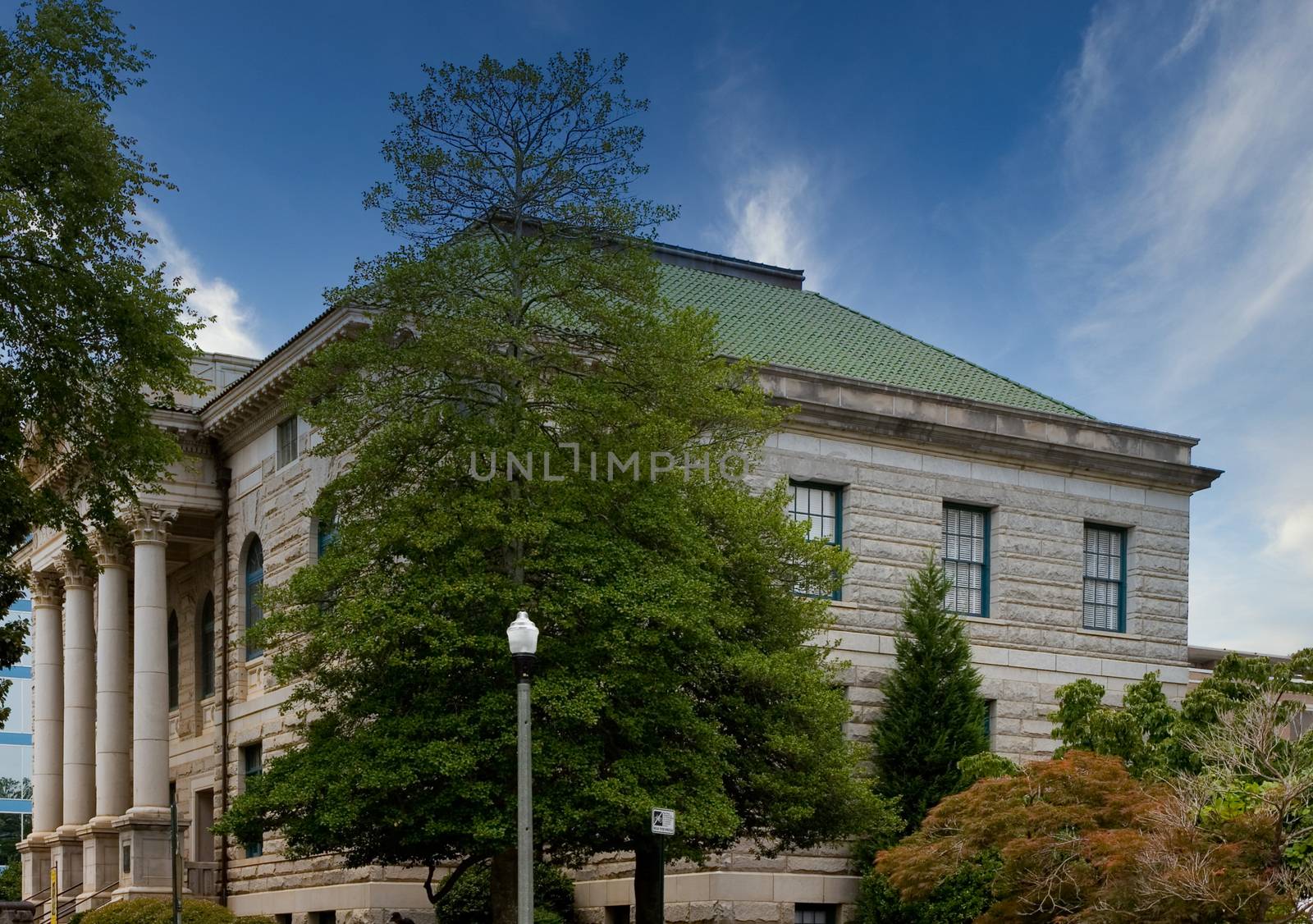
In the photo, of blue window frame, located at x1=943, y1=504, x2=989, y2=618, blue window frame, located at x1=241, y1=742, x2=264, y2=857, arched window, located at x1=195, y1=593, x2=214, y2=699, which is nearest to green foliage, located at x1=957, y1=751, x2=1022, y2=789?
blue window frame, located at x1=943, y1=504, x2=989, y2=618

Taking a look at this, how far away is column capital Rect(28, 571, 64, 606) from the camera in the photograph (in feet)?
166

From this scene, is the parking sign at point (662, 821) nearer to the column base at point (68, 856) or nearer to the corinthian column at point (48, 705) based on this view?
the column base at point (68, 856)

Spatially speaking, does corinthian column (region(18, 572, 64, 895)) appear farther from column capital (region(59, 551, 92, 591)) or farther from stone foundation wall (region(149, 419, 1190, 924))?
stone foundation wall (region(149, 419, 1190, 924))

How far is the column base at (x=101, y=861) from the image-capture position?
4300cm

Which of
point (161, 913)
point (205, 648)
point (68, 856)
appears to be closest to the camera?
point (161, 913)

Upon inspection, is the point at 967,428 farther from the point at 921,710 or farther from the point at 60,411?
the point at 60,411

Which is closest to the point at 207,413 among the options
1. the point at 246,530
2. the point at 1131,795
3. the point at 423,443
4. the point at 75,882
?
the point at 246,530

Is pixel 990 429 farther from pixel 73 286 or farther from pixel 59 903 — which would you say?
pixel 59 903

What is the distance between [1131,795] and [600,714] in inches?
317

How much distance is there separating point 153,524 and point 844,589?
18.4 metres

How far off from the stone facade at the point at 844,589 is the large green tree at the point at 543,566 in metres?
5.29

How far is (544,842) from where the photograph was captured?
27.0m

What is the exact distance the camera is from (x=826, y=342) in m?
39.9

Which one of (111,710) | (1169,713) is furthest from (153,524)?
(1169,713)
